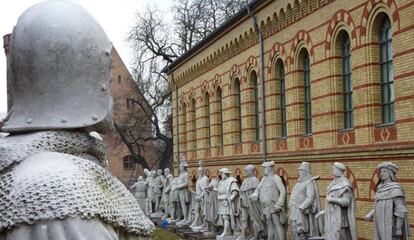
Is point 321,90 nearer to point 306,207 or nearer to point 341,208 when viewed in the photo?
point 306,207

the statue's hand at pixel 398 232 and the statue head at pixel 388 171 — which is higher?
the statue head at pixel 388 171

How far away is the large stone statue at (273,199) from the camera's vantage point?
18.5 metres

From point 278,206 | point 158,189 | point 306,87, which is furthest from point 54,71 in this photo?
point 158,189

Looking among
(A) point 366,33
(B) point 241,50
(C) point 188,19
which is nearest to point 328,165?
(A) point 366,33

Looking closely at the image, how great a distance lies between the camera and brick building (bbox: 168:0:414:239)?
15.9m

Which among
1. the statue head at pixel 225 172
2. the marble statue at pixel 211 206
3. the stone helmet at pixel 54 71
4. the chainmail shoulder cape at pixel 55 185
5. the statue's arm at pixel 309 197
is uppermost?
the stone helmet at pixel 54 71

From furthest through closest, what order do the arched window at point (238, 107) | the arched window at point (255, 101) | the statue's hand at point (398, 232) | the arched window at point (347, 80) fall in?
the arched window at point (238, 107), the arched window at point (255, 101), the arched window at point (347, 80), the statue's hand at point (398, 232)

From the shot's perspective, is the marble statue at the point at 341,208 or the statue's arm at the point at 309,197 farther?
the statue's arm at the point at 309,197

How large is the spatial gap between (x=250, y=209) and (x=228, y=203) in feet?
8.33

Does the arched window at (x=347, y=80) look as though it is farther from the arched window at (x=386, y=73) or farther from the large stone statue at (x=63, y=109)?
the large stone statue at (x=63, y=109)

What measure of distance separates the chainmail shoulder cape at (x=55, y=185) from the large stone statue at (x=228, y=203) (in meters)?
20.3

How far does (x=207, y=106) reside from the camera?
35.8m

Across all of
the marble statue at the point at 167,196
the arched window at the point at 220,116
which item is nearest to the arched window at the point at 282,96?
the arched window at the point at 220,116

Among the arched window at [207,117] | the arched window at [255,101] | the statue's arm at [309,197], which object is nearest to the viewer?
the statue's arm at [309,197]
